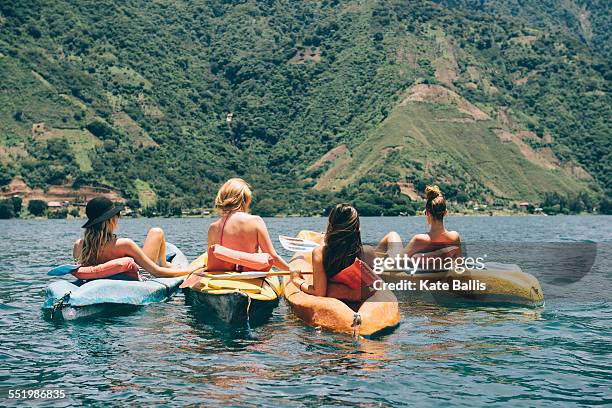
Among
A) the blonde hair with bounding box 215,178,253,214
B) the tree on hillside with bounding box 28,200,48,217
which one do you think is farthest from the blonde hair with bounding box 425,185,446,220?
the tree on hillside with bounding box 28,200,48,217

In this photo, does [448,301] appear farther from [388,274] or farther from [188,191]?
[188,191]

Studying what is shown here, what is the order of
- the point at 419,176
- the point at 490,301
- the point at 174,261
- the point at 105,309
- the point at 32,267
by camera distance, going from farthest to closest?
the point at 419,176 < the point at 32,267 < the point at 174,261 < the point at 490,301 < the point at 105,309

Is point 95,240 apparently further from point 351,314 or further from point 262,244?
point 351,314

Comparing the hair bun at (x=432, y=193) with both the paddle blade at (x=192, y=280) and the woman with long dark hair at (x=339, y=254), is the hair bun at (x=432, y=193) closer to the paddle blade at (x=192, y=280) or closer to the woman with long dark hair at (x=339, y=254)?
the woman with long dark hair at (x=339, y=254)

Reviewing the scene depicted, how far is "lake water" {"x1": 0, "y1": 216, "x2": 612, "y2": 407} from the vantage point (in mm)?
9742

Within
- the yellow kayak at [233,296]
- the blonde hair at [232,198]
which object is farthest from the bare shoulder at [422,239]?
the blonde hair at [232,198]

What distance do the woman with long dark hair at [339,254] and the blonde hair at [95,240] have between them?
4828 mm

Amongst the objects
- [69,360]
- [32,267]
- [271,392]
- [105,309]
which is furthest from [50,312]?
[32,267]

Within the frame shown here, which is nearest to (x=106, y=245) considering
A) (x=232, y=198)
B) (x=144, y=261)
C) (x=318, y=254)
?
(x=144, y=261)

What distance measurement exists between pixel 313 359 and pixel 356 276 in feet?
8.48

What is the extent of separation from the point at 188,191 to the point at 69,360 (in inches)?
7082

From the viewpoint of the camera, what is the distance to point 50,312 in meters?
15.6

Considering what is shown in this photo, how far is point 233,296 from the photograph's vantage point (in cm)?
1376

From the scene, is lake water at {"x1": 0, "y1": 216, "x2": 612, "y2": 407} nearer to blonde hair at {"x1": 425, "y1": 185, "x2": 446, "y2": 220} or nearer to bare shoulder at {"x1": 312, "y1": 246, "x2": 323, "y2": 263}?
bare shoulder at {"x1": 312, "y1": 246, "x2": 323, "y2": 263}
